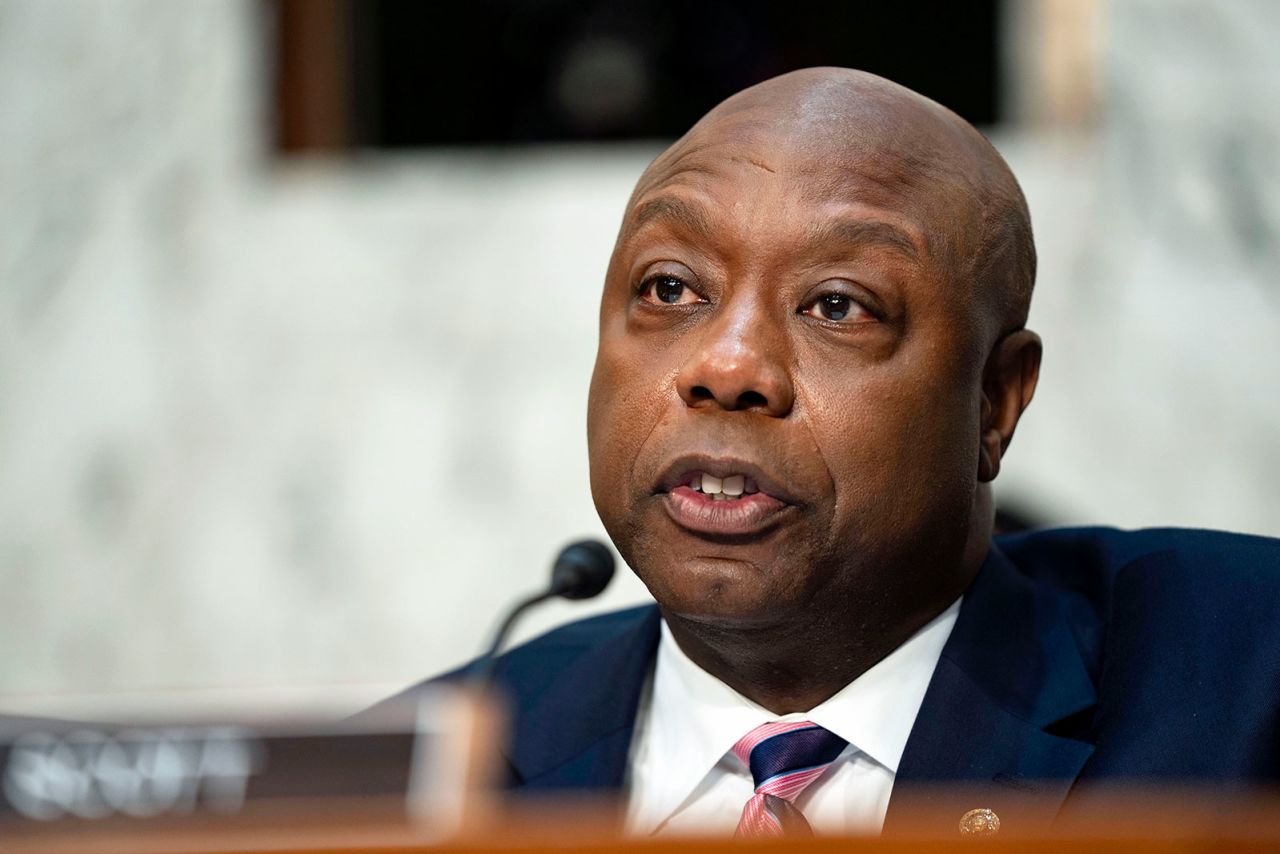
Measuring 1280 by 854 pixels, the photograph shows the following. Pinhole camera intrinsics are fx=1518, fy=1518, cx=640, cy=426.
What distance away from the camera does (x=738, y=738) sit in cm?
180

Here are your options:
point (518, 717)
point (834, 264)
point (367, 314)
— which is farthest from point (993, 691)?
point (367, 314)

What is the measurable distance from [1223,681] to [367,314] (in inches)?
110

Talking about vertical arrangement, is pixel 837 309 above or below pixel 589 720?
above

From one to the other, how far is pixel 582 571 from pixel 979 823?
79 centimetres

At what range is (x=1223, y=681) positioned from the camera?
1.72 metres

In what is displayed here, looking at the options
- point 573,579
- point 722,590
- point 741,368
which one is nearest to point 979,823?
point 722,590

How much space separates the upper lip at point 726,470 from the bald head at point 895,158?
317mm

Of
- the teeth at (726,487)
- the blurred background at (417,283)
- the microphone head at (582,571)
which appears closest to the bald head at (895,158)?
the teeth at (726,487)

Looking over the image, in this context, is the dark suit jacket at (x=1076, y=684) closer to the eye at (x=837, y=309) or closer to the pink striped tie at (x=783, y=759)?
the pink striped tie at (x=783, y=759)

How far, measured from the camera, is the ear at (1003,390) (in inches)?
71.7

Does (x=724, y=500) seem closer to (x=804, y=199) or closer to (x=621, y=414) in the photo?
(x=621, y=414)

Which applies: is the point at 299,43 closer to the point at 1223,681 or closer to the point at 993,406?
the point at 993,406

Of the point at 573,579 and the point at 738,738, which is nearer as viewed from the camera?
the point at 738,738

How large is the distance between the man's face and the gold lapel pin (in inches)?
14.4
